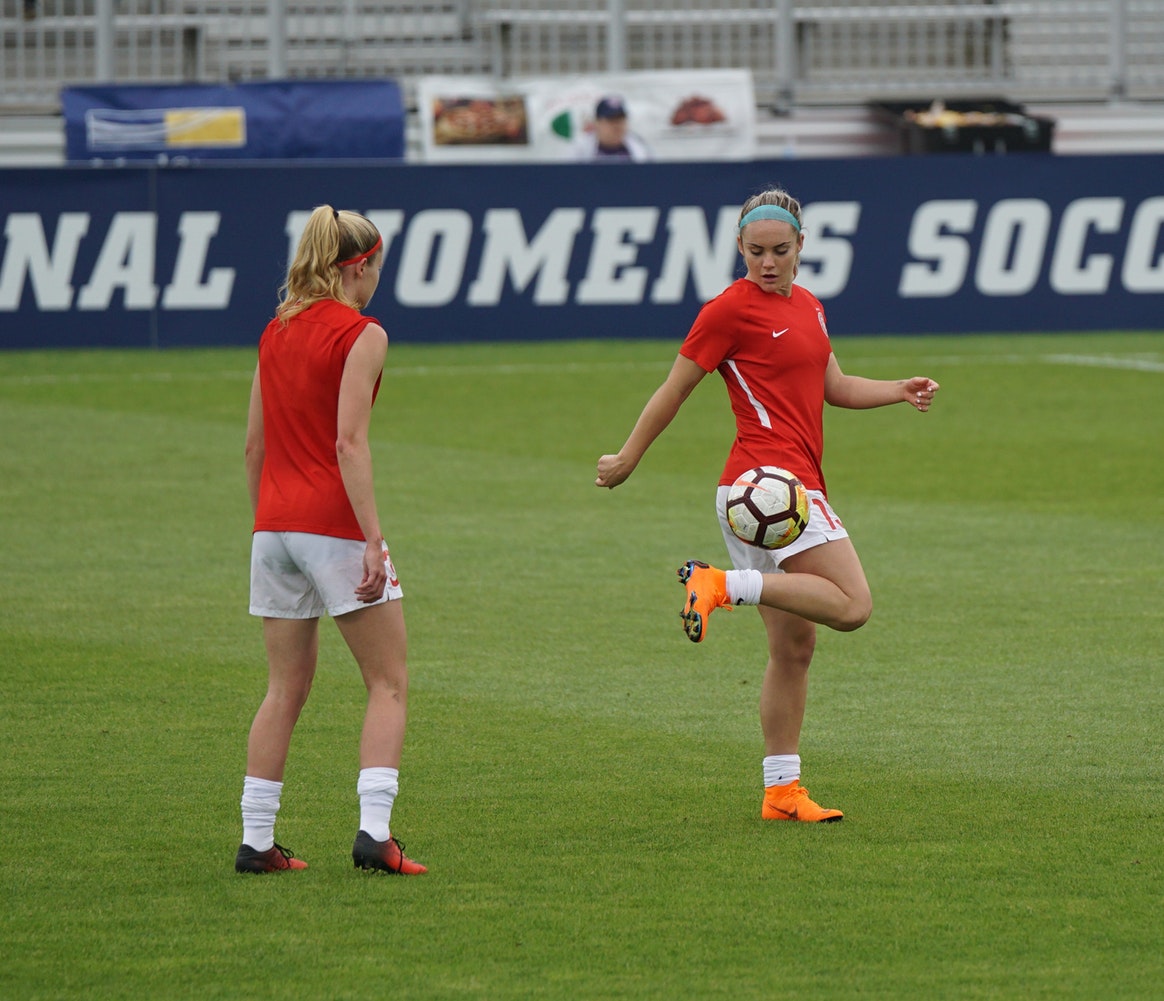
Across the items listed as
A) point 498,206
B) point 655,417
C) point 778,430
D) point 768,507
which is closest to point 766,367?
point 778,430

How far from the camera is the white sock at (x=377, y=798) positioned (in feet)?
17.1

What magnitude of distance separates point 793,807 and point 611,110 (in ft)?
61.8

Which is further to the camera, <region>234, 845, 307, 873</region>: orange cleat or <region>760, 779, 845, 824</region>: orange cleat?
<region>760, 779, 845, 824</region>: orange cleat

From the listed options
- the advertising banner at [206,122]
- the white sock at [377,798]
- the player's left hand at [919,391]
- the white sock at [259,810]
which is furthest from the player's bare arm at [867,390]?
the advertising banner at [206,122]

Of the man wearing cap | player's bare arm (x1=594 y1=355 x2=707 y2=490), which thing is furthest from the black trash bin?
player's bare arm (x1=594 y1=355 x2=707 y2=490)

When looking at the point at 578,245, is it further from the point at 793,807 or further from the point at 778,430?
the point at 793,807

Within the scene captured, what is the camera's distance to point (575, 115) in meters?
24.4

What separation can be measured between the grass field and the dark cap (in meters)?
10.1

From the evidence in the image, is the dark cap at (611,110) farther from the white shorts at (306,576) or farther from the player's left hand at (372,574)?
the player's left hand at (372,574)

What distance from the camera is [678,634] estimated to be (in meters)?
8.99

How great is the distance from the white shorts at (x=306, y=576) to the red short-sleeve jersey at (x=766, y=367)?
1.28 meters

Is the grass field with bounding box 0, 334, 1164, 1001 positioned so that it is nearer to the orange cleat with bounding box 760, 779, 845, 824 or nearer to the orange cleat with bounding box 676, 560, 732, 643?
the orange cleat with bounding box 760, 779, 845, 824

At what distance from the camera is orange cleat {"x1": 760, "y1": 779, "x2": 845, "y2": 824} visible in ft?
19.3

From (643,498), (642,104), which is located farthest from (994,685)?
(642,104)
